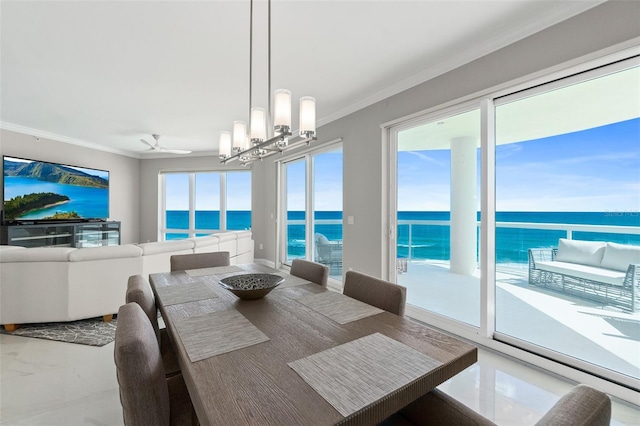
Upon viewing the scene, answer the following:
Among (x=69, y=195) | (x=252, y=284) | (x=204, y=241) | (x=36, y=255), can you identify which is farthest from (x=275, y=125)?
(x=69, y=195)

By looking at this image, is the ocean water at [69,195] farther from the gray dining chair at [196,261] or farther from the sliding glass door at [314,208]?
the gray dining chair at [196,261]

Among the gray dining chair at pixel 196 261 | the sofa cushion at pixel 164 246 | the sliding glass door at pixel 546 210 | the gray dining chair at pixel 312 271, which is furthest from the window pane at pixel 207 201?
Answer: the gray dining chair at pixel 312 271

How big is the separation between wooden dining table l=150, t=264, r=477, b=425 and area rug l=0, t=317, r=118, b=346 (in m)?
1.84

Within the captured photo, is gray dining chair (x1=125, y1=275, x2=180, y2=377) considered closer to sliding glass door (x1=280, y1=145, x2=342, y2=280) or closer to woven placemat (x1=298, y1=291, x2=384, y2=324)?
woven placemat (x1=298, y1=291, x2=384, y2=324)

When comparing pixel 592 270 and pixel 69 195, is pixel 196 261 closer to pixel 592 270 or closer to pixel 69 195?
pixel 592 270

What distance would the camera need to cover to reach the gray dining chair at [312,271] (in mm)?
1941

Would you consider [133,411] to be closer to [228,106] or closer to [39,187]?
[228,106]

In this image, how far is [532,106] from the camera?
2.44 m

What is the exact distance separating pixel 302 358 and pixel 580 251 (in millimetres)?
2475

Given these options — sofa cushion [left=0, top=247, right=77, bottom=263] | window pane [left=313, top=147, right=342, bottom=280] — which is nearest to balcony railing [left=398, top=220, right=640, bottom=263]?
window pane [left=313, top=147, right=342, bottom=280]

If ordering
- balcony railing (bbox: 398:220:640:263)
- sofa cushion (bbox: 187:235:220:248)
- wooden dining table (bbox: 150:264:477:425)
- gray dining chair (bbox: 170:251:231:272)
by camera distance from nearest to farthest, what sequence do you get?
wooden dining table (bbox: 150:264:477:425) < balcony railing (bbox: 398:220:640:263) < gray dining chair (bbox: 170:251:231:272) < sofa cushion (bbox: 187:235:220:248)

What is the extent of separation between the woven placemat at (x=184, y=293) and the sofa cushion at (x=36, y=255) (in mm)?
1891

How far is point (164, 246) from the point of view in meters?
3.37

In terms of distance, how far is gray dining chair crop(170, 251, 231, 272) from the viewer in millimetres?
2363
